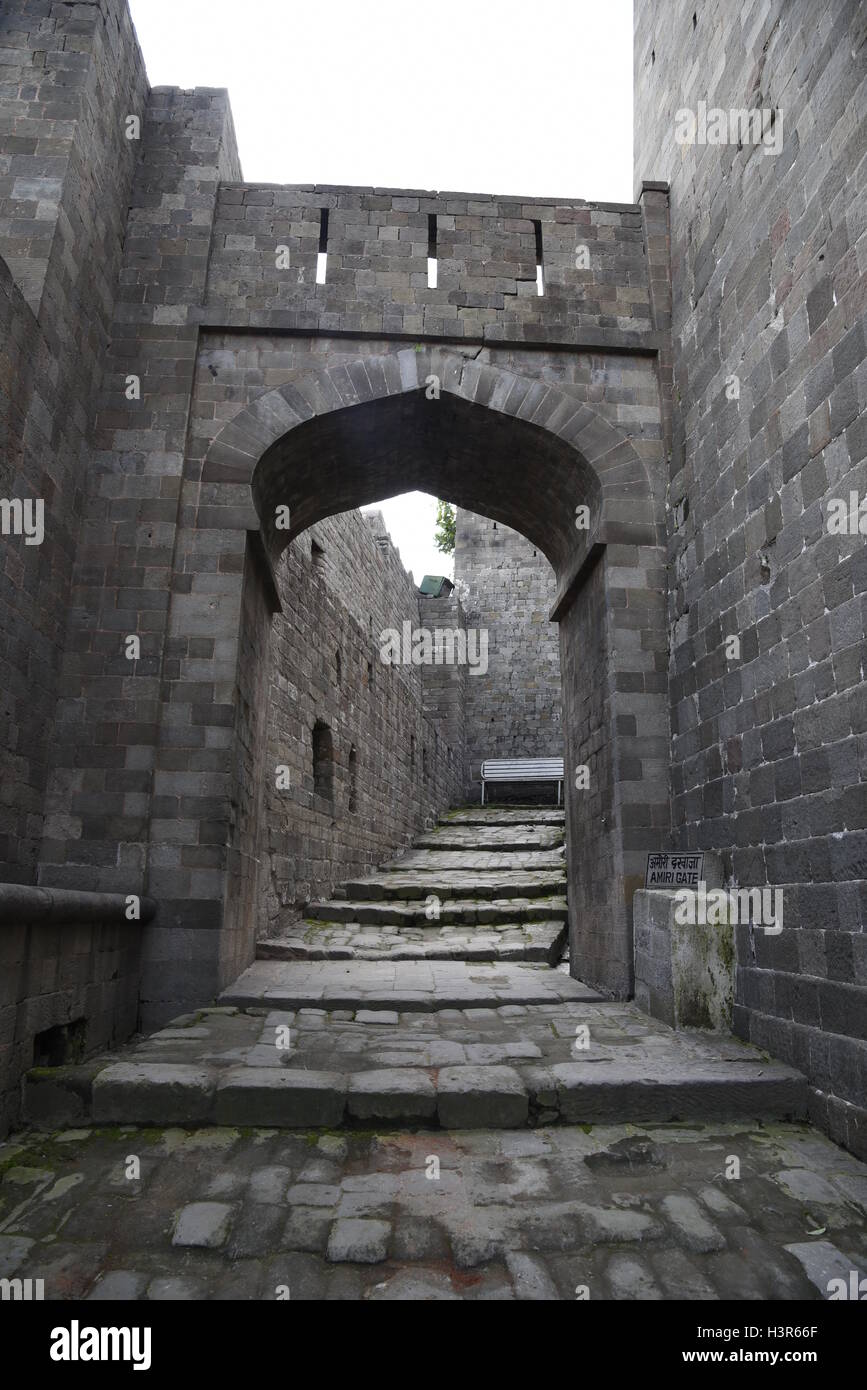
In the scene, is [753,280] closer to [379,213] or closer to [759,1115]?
[379,213]

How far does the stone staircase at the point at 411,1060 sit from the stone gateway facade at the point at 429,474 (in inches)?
11.1

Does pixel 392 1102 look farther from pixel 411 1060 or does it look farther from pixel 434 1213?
pixel 434 1213

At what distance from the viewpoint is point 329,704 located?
10.2 m

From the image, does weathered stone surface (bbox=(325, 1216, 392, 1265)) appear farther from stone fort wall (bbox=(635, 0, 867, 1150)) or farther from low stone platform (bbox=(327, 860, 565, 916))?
low stone platform (bbox=(327, 860, 565, 916))

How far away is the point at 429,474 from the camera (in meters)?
7.76

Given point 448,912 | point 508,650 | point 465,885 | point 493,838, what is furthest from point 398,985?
point 508,650

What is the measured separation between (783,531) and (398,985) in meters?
3.93

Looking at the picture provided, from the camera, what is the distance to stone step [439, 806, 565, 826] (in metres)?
14.9

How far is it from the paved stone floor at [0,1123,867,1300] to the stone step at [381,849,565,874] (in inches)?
259

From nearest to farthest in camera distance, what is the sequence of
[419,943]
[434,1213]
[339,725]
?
[434,1213], [419,943], [339,725]

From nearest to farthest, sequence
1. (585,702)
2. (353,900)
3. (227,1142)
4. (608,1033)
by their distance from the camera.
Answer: (227,1142) < (608,1033) < (585,702) < (353,900)
